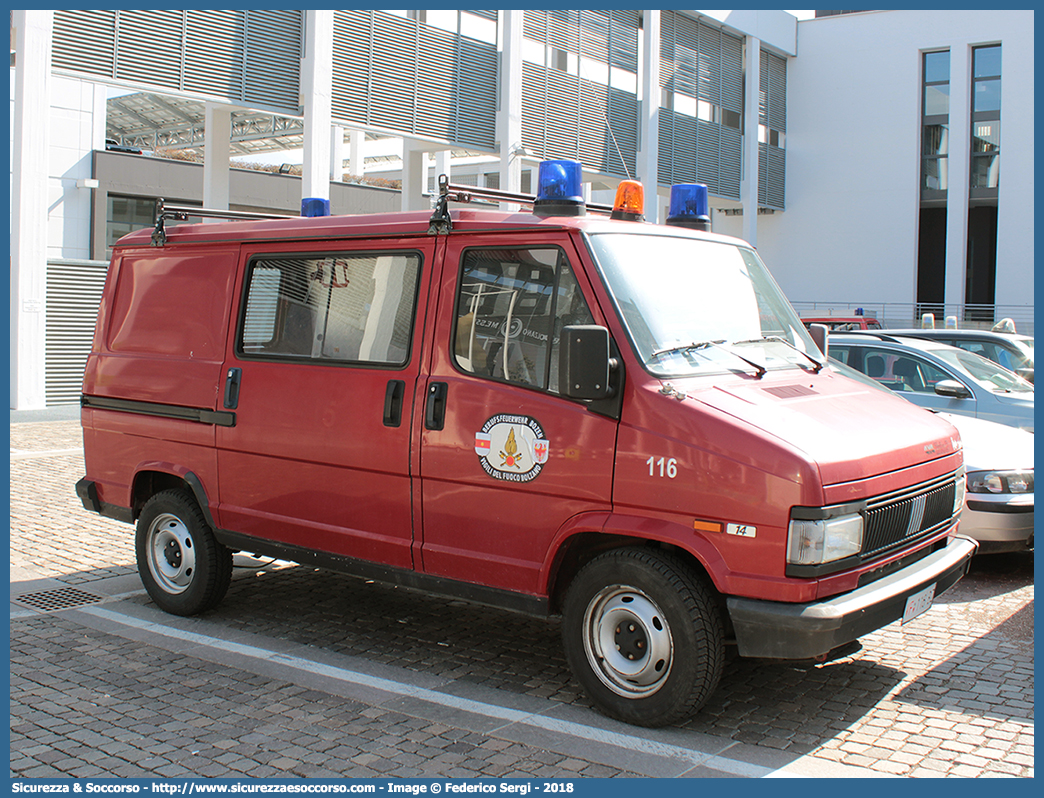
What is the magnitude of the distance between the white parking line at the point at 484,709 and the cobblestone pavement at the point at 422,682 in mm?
49

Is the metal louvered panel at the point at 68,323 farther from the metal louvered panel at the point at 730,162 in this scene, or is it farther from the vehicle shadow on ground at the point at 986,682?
the metal louvered panel at the point at 730,162

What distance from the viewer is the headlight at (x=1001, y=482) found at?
687 centimetres

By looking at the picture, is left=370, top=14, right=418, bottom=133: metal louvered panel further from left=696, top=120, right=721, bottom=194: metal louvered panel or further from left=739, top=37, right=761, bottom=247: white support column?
left=739, top=37, right=761, bottom=247: white support column

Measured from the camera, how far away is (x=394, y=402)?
5035 mm

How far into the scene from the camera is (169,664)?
5.25 metres

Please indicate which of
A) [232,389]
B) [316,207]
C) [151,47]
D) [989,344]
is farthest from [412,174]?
[232,389]

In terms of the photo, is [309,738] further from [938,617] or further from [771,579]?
[938,617]

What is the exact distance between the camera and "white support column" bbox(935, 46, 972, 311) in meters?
32.4

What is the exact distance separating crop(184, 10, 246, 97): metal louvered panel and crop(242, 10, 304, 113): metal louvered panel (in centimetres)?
19

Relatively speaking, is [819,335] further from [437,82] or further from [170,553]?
[437,82]

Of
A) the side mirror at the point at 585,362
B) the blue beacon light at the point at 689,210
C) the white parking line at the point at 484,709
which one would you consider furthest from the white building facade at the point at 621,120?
the side mirror at the point at 585,362

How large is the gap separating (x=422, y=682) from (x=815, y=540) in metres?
2.14

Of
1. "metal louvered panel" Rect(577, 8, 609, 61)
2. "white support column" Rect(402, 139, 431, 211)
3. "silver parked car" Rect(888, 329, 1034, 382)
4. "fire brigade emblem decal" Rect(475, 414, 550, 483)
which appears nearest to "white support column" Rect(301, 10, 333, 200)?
"white support column" Rect(402, 139, 431, 211)

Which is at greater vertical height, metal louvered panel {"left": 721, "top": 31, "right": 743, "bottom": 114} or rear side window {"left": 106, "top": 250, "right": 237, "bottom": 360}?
metal louvered panel {"left": 721, "top": 31, "right": 743, "bottom": 114}
